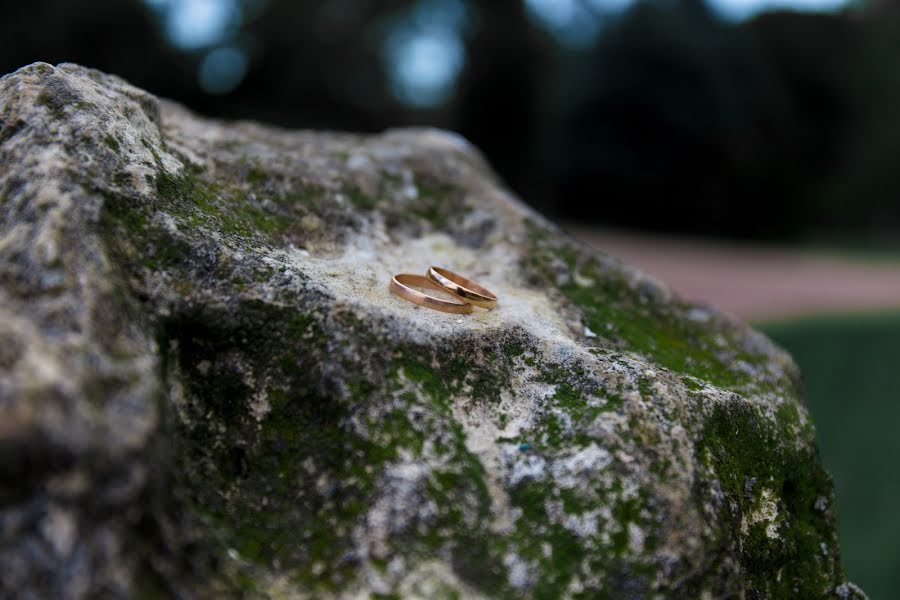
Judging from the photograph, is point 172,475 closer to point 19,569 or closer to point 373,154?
point 19,569

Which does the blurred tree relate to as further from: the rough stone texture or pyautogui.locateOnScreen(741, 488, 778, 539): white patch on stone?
pyautogui.locateOnScreen(741, 488, 778, 539): white patch on stone

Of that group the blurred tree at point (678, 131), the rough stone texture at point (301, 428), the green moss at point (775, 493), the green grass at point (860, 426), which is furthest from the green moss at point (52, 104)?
the blurred tree at point (678, 131)

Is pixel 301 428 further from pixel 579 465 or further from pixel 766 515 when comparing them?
pixel 766 515

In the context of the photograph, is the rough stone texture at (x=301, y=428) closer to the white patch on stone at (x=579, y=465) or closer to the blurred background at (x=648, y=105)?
the white patch on stone at (x=579, y=465)

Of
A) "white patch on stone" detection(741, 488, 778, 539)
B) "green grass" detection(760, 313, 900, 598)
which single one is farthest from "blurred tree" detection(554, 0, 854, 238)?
"white patch on stone" detection(741, 488, 778, 539)

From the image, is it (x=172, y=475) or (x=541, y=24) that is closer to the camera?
(x=172, y=475)

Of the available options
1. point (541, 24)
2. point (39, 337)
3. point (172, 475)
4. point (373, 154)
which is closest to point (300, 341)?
point (172, 475)
